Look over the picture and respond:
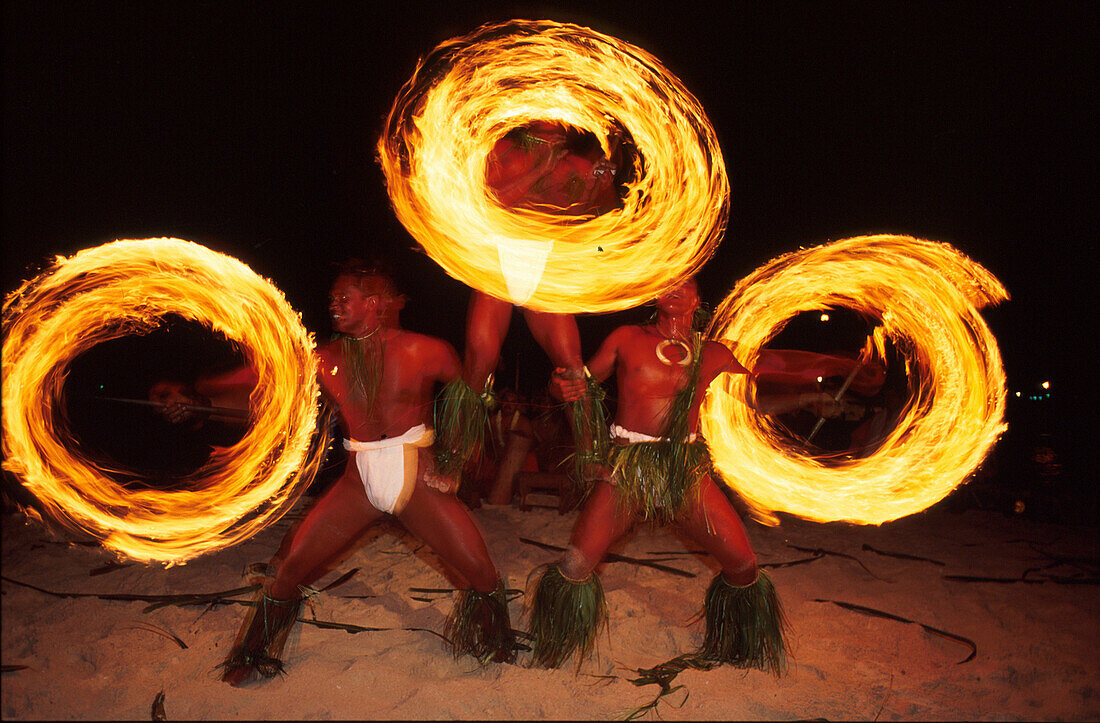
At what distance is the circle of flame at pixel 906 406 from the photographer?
4.06 meters

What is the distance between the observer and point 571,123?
11.2ft

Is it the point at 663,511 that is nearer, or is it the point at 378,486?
the point at 378,486

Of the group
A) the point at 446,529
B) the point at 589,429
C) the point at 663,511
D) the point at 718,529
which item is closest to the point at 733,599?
the point at 718,529

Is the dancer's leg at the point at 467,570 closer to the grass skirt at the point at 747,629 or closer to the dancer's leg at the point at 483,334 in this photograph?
the dancer's leg at the point at 483,334

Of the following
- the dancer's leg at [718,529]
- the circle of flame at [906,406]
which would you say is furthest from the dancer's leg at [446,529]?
the circle of flame at [906,406]

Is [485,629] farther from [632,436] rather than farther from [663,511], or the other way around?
[632,436]

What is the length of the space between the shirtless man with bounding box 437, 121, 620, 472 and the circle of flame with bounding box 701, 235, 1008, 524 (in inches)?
53.4

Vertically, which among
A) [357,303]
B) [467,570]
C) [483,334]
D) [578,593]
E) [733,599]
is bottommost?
[733,599]

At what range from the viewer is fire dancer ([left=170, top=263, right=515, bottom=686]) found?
3.01m

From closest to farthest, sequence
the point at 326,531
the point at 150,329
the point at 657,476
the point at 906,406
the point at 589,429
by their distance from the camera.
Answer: the point at 326,531 < the point at 657,476 < the point at 589,429 < the point at 150,329 < the point at 906,406

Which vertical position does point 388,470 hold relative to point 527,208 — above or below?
below

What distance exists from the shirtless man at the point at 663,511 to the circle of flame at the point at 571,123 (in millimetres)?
395

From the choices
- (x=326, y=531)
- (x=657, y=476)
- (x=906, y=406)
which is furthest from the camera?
(x=906, y=406)

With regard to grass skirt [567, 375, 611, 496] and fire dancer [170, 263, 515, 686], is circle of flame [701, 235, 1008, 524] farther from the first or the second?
fire dancer [170, 263, 515, 686]
